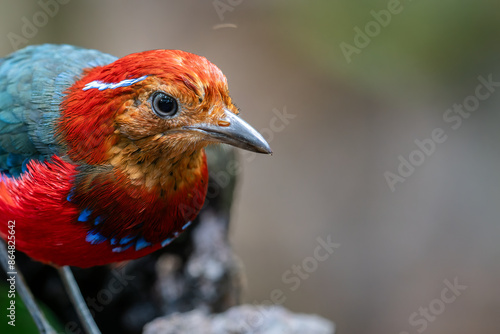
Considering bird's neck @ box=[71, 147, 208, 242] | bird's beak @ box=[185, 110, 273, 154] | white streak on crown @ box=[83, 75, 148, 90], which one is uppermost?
white streak on crown @ box=[83, 75, 148, 90]

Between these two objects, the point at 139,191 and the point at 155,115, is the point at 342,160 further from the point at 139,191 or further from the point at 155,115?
the point at 155,115

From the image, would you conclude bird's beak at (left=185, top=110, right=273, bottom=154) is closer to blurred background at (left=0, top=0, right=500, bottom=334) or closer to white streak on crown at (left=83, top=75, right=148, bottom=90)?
white streak on crown at (left=83, top=75, right=148, bottom=90)

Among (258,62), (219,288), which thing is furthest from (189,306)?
(258,62)

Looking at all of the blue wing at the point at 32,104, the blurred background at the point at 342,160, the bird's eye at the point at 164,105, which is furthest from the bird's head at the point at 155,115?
the blurred background at the point at 342,160

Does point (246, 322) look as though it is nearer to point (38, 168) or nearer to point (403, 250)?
point (38, 168)

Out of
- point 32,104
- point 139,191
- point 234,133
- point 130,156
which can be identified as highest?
point 234,133

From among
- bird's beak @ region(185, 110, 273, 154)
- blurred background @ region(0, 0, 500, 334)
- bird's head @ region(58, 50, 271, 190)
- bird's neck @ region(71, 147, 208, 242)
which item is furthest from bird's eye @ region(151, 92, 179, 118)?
blurred background @ region(0, 0, 500, 334)

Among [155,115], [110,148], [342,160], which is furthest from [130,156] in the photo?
[342,160]

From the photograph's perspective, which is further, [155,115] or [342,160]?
[342,160]

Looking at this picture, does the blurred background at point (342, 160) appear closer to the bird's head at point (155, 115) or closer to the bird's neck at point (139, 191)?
the bird's neck at point (139, 191)
